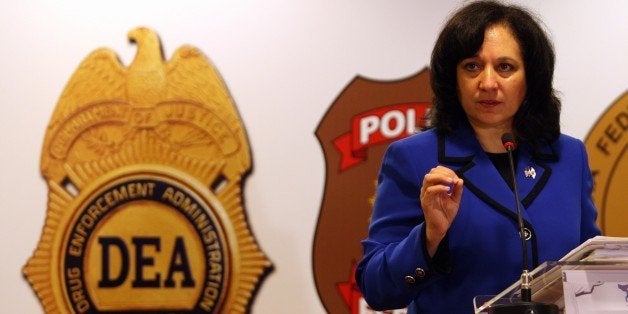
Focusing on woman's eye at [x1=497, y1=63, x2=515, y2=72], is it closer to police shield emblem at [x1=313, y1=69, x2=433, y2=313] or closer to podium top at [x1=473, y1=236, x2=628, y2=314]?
podium top at [x1=473, y1=236, x2=628, y2=314]

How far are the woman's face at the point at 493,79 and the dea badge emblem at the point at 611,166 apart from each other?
133 cm

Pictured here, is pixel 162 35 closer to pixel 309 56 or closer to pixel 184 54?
pixel 184 54

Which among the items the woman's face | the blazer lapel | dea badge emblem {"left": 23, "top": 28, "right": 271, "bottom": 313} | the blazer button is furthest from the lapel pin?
dea badge emblem {"left": 23, "top": 28, "right": 271, "bottom": 313}

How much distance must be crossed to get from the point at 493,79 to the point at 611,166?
1.45 metres

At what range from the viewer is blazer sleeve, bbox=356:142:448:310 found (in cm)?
154

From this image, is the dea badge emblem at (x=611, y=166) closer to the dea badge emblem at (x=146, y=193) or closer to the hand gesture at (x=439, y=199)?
the dea badge emblem at (x=146, y=193)

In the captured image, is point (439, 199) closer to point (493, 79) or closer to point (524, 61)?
point (493, 79)

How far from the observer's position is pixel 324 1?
2996mm

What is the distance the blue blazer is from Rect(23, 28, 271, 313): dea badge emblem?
121 centimetres

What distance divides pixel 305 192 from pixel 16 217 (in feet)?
3.10

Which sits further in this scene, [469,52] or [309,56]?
[309,56]

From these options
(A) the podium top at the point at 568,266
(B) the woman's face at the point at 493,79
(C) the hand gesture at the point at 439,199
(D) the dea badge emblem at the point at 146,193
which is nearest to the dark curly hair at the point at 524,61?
(B) the woman's face at the point at 493,79

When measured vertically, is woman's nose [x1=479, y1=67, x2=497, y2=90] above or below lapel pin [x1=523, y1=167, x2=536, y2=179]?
above

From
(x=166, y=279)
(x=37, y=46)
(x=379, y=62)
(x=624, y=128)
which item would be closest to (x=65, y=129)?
(x=37, y=46)
